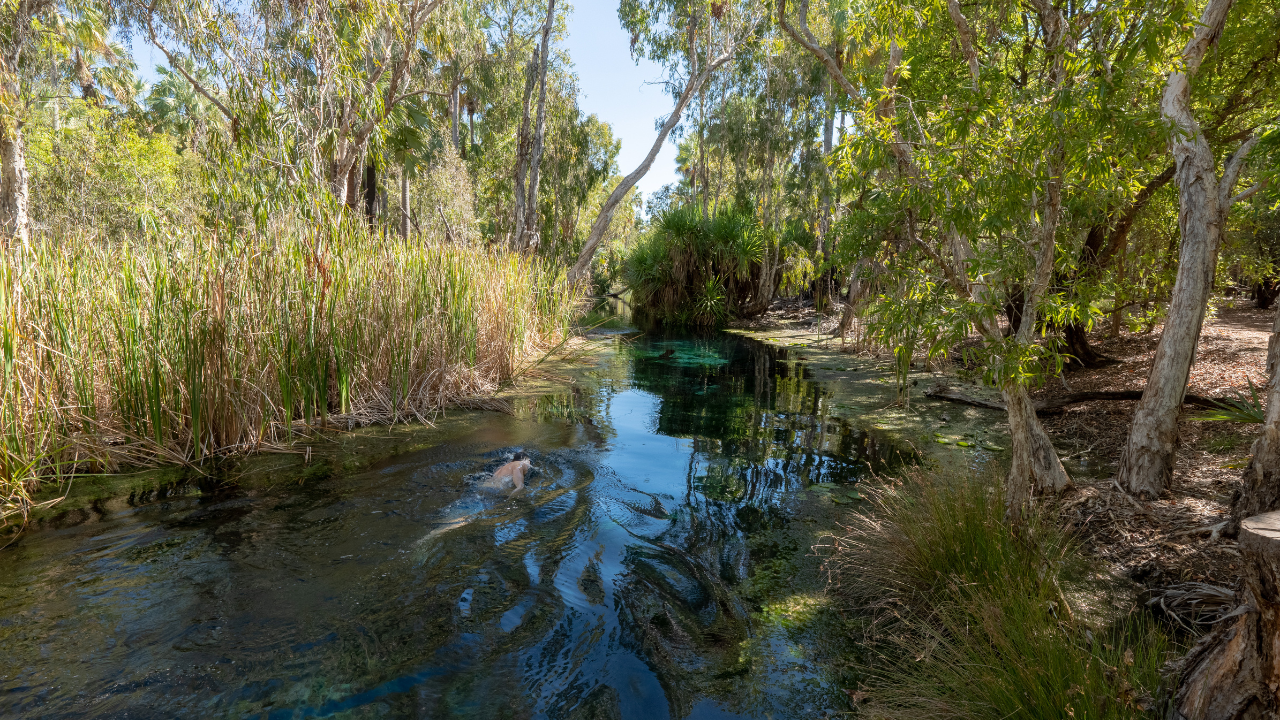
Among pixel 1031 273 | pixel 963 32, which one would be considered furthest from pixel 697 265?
pixel 1031 273

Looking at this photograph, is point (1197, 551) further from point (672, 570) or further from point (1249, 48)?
point (1249, 48)

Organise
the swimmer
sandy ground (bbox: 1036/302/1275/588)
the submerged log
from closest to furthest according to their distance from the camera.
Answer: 1. the submerged log
2. sandy ground (bbox: 1036/302/1275/588)
3. the swimmer

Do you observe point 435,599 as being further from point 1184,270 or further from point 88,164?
point 88,164

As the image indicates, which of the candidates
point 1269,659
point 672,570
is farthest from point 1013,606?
point 672,570

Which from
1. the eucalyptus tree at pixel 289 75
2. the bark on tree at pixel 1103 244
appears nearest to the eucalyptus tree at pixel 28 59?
the eucalyptus tree at pixel 289 75

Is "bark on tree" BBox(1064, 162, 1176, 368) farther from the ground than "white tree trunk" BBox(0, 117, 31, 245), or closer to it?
closer to it

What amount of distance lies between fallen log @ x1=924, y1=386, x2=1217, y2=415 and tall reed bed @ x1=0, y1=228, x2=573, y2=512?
6.03 meters

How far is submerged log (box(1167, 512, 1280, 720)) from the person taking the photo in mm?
1638

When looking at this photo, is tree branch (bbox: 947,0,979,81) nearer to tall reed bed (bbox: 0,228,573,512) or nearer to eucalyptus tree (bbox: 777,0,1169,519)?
eucalyptus tree (bbox: 777,0,1169,519)

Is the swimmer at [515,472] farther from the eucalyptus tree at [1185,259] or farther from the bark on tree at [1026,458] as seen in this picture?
the eucalyptus tree at [1185,259]

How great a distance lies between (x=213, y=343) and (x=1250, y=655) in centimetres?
580

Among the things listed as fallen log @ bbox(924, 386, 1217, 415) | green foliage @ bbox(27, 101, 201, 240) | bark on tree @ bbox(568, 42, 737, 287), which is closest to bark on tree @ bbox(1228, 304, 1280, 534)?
fallen log @ bbox(924, 386, 1217, 415)

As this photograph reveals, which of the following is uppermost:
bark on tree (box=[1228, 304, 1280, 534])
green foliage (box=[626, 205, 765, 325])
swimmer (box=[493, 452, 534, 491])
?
green foliage (box=[626, 205, 765, 325])

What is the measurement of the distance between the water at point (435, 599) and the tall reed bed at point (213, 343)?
710 millimetres
